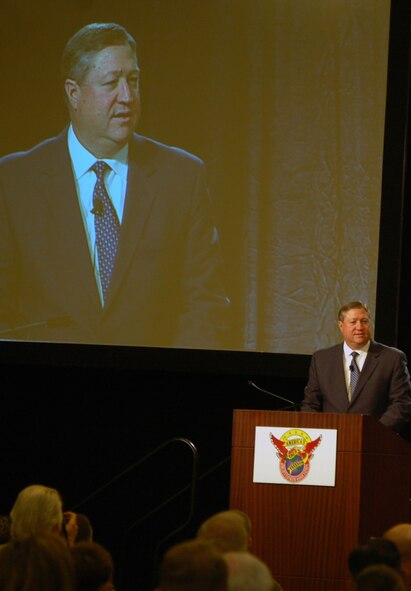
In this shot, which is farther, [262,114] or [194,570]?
[262,114]

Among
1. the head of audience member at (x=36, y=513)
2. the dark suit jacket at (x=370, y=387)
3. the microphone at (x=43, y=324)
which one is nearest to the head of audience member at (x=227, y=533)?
the head of audience member at (x=36, y=513)

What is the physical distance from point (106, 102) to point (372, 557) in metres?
4.82

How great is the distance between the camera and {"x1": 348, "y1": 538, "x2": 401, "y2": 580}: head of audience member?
10.7 feet

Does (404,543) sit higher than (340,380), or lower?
lower

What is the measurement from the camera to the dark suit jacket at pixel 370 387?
5676 mm

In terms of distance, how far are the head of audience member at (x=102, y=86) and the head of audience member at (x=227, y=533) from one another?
411 centimetres

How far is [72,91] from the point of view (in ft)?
24.5

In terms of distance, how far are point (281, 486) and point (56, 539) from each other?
249cm

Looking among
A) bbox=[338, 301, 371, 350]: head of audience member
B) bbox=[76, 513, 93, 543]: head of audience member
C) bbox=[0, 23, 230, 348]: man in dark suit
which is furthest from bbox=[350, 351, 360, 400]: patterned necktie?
bbox=[76, 513, 93, 543]: head of audience member

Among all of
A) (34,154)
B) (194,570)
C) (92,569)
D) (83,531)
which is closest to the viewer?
(194,570)

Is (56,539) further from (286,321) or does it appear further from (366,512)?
(286,321)

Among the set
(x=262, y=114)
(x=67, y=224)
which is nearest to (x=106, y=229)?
(x=67, y=224)

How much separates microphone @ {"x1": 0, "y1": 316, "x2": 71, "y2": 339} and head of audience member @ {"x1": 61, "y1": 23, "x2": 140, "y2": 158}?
1.15 meters

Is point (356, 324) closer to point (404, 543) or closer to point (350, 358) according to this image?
point (350, 358)
